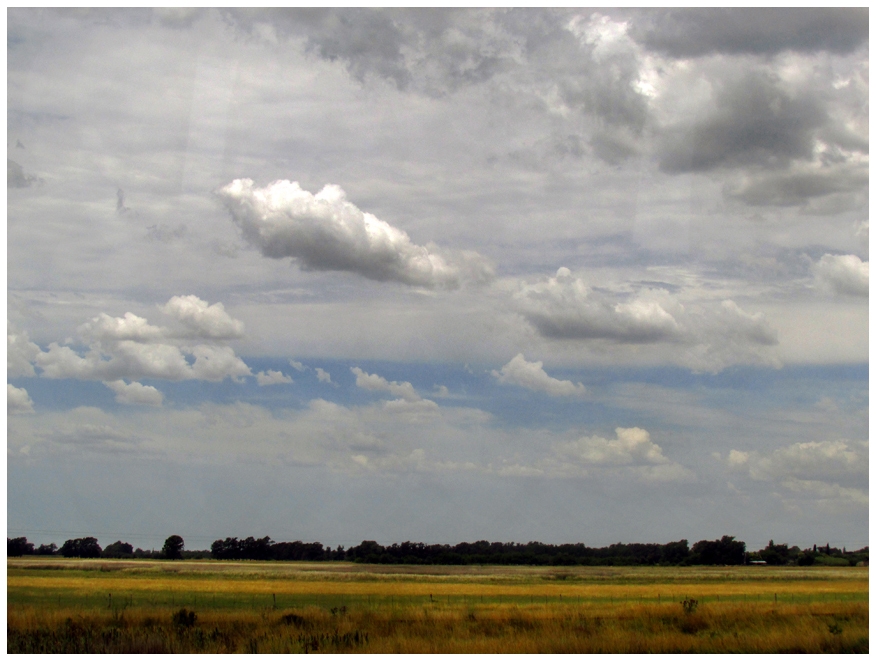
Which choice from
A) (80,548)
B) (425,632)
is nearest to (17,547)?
(80,548)

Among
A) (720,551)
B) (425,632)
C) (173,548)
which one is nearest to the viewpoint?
(425,632)

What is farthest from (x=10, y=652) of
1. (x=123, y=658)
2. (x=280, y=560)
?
(x=280, y=560)

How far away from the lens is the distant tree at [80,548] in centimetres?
8338

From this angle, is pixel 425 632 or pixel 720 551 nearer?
pixel 425 632

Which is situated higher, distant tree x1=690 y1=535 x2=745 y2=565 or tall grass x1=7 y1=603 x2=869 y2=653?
tall grass x1=7 y1=603 x2=869 y2=653

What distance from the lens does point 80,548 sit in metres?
84.5

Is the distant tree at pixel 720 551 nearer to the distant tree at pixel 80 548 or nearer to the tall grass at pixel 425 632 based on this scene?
the tall grass at pixel 425 632

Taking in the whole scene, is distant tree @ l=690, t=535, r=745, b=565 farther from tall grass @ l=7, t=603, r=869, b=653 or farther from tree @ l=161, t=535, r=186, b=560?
tree @ l=161, t=535, r=186, b=560

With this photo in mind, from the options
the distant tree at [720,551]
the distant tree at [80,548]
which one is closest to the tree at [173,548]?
the distant tree at [80,548]

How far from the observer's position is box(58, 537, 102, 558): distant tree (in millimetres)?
83375

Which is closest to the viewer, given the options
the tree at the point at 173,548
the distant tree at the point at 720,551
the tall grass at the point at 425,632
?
the tall grass at the point at 425,632

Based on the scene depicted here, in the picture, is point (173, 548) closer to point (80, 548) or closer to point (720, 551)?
point (80, 548)

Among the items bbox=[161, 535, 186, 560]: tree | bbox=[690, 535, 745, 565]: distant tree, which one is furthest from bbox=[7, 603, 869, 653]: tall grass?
bbox=[161, 535, 186, 560]: tree

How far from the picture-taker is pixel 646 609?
2855cm
